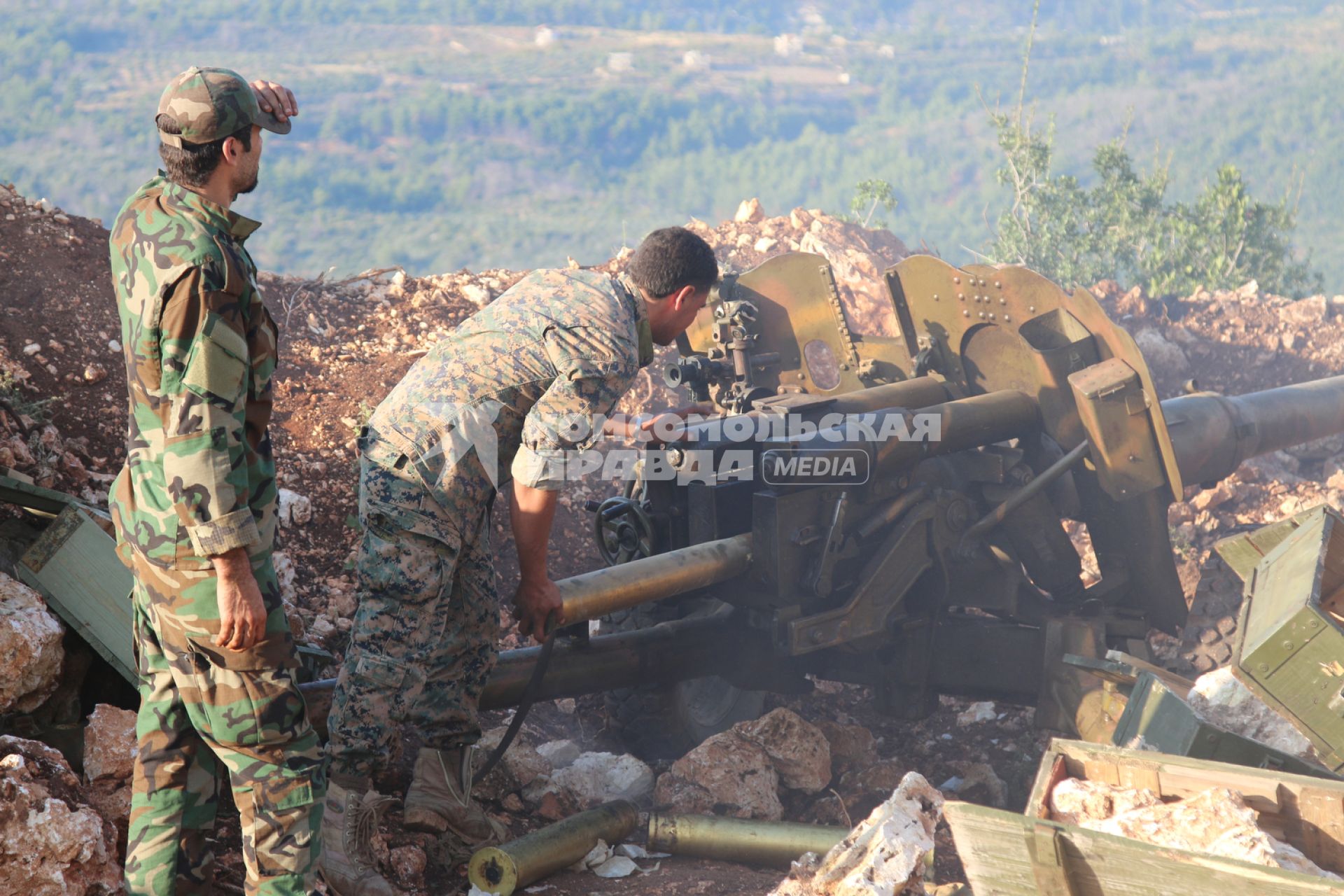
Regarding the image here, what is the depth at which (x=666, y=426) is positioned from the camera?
15.7 feet

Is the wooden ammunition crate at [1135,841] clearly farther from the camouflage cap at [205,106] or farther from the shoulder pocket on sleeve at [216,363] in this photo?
the camouflage cap at [205,106]

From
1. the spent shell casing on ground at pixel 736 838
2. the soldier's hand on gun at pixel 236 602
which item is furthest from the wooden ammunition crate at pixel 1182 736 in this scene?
the soldier's hand on gun at pixel 236 602

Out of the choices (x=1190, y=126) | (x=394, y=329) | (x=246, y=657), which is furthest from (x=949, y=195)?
(x=246, y=657)

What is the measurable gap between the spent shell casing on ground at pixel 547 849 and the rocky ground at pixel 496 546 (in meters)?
0.10

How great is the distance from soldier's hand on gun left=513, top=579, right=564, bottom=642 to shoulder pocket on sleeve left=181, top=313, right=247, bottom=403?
127 centimetres

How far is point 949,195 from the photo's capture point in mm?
70312

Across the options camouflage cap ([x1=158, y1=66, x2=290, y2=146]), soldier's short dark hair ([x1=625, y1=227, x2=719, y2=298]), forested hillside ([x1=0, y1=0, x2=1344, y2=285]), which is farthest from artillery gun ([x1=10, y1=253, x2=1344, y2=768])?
forested hillside ([x1=0, y1=0, x2=1344, y2=285])

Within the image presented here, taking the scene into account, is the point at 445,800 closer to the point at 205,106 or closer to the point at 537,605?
the point at 537,605

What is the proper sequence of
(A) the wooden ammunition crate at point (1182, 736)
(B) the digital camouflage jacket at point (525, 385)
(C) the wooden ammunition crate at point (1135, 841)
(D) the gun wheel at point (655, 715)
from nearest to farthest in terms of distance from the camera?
(C) the wooden ammunition crate at point (1135, 841) < (B) the digital camouflage jacket at point (525, 385) < (A) the wooden ammunition crate at point (1182, 736) < (D) the gun wheel at point (655, 715)

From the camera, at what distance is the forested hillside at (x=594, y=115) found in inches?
2344

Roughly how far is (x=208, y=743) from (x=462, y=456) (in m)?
1.03

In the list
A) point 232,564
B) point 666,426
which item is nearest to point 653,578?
point 666,426

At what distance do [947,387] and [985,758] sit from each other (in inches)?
70.5

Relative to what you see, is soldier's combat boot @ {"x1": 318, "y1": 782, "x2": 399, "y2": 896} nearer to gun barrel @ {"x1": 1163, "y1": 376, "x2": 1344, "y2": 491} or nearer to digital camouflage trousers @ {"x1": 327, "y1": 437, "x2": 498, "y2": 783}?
digital camouflage trousers @ {"x1": 327, "y1": 437, "x2": 498, "y2": 783}
